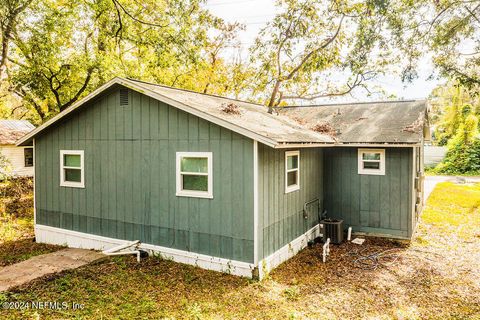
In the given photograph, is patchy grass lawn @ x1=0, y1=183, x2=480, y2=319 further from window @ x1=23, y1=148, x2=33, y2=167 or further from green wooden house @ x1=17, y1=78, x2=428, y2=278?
window @ x1=23, y1=148, x2=33, y2=167

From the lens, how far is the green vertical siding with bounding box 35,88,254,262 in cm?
737

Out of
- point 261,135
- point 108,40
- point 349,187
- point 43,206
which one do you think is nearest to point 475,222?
point 349,187

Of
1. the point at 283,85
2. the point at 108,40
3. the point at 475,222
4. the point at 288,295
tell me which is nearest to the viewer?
the point at 288,295

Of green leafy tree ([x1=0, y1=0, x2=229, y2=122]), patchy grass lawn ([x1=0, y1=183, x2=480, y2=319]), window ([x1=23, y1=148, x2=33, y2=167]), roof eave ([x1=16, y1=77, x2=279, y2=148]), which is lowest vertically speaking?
patchy grass lawn ([x1=0, y1=183, x2=480, y2=319])

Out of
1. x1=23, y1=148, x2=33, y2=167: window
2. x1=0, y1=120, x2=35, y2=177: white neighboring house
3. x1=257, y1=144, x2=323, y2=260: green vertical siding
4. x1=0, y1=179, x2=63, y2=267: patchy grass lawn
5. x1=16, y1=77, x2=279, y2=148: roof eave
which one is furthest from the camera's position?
x1=23, y1=148, x2=33, y2=167: window

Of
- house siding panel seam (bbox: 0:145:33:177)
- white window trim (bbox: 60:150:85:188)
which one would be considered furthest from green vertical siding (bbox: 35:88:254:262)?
house siding panel seam (bbox: 0:145:33:177)

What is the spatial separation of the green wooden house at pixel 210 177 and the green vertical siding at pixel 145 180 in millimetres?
26

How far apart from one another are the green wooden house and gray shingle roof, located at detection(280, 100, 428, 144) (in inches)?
2.6

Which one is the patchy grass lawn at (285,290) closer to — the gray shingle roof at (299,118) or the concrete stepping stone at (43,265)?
the concrete stepping stone at (43,265)

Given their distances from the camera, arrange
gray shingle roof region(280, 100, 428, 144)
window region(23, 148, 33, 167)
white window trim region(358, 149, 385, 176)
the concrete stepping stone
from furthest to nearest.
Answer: window region(23, 148, 33, 167) → white window trim region(358, 149, 385, 176) → gray shingle roof region(280, 100, 428, 144) → the concrete stepping stone

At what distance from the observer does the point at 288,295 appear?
261 inches

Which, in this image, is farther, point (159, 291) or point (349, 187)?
point (349, 187)

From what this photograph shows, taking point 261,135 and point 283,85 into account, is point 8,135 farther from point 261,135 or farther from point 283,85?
point 261,135

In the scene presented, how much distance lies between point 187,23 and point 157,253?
8120 millimetres
